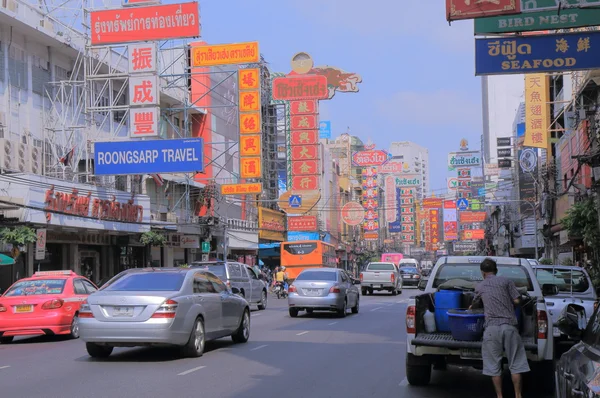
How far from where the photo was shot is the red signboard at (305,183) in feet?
175

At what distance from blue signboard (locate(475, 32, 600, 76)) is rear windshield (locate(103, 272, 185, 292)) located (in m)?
7.06

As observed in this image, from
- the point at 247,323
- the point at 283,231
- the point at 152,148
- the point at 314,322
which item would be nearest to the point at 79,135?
the point at 152,148

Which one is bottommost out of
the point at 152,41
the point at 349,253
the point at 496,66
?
the point at 349,253

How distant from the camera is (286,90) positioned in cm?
5238

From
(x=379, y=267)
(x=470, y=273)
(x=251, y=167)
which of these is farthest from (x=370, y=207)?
(x=470, y=273)

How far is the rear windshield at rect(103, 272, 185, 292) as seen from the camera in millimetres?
12992

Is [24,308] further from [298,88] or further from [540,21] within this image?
[298,88]

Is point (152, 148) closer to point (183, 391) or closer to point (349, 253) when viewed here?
point (183, 391)

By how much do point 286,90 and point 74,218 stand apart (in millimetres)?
24675

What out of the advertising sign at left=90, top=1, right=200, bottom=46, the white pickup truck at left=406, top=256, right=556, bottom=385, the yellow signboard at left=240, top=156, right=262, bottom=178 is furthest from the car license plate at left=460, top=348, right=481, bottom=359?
the yellow signboard at left=240, top=156, right=262, bottom=178

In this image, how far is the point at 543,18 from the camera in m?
13.8

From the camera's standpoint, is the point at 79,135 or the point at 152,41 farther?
the point at 79,135

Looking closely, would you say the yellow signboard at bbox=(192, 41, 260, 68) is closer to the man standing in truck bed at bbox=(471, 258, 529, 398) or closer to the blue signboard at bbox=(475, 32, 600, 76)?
the blue signboard at bbox=(475, 32, 600, 76)

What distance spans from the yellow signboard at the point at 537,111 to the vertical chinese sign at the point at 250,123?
17.3m
